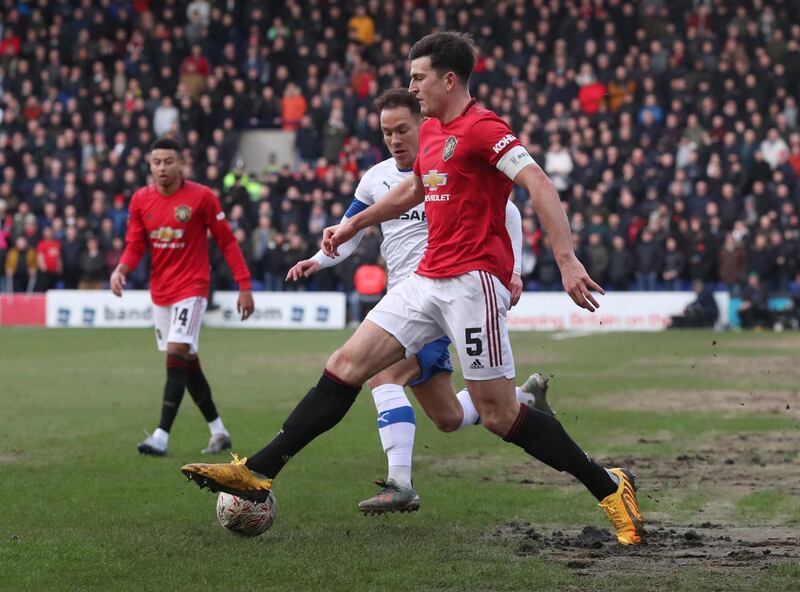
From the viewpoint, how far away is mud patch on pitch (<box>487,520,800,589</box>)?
6.08 m

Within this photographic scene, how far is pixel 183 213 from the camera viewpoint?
1085 centimetres

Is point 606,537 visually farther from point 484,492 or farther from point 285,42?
point 285,42

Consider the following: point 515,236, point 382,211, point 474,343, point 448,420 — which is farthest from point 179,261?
point 474,343

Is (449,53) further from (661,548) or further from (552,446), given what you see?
(661,548)

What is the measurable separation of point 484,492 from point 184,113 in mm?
25966

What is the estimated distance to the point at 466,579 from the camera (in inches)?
226

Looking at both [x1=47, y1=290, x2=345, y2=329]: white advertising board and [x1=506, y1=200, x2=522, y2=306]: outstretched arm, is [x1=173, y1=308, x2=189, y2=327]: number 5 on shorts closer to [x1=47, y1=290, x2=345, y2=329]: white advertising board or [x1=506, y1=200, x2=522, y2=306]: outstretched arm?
[x1=506, y1=200, x2=522, y2=306]: outstretched arm

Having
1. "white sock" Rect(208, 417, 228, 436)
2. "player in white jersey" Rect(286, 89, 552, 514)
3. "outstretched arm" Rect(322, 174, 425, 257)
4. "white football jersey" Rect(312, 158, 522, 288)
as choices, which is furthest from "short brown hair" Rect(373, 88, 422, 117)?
"white sock" Rect(208, 417, 228, 436)

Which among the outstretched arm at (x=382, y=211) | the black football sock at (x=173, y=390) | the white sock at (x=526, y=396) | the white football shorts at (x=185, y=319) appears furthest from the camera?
the white football shorts at (x=185, y=319)

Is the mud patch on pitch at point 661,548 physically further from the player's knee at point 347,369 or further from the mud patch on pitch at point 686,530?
the player's knee at point 347,369

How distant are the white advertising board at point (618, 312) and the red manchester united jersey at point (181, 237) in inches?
691

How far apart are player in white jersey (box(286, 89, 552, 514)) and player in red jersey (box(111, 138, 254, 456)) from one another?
254 centimetres

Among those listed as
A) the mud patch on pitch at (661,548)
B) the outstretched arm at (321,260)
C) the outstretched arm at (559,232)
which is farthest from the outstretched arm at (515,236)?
the outstretched arm at (559,232)

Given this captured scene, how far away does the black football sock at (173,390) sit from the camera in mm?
10555
